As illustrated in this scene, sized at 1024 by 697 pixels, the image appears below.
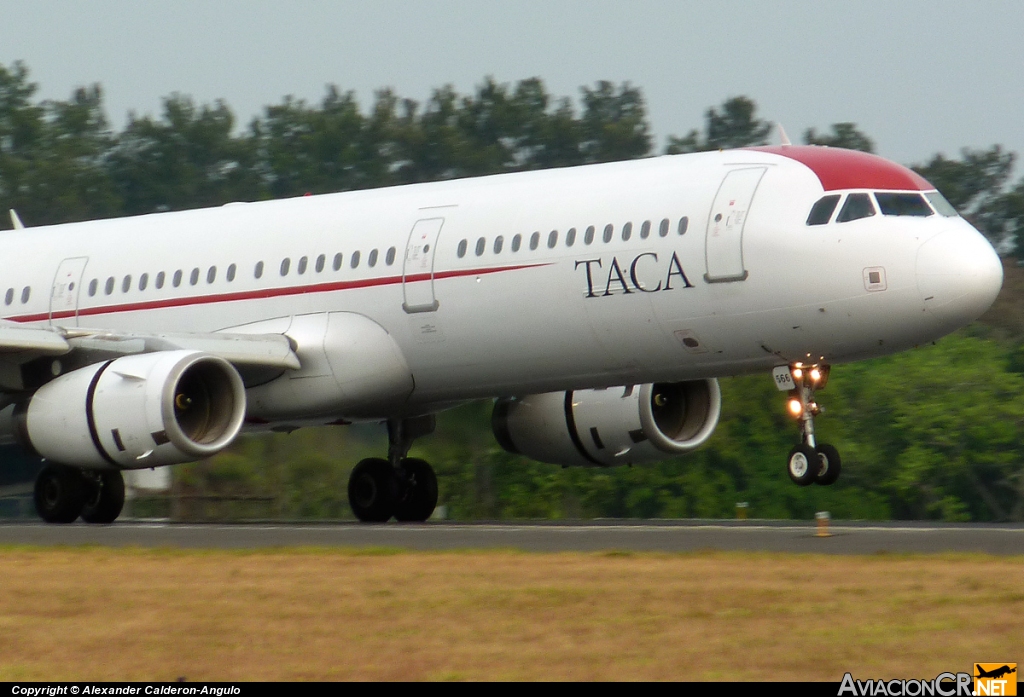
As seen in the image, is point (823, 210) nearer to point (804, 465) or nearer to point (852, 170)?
point (852, 170)

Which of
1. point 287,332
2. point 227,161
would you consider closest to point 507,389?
point 287,332

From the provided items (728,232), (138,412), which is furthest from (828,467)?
(138,412)

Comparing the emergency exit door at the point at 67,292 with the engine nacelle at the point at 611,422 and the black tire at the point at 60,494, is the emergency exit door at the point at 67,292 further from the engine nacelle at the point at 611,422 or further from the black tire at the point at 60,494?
the engine nacelle at the point at 611,422

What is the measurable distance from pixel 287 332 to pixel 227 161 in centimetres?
6316

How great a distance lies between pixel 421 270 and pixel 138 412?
3676mm

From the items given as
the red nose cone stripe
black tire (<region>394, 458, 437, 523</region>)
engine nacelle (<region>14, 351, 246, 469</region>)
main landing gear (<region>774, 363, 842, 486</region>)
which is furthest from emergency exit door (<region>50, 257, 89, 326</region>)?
main landing gear (<region>774, 363, 842, 486</region>)

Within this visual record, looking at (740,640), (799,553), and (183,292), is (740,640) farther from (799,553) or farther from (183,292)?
(183,292)

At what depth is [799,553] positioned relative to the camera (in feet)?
48.4

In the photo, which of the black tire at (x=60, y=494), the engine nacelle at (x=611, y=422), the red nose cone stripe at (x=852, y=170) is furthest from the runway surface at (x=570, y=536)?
the red nose cone stripe at (x=852, y=170)

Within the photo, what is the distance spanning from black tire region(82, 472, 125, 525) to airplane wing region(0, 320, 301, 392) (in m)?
1.72

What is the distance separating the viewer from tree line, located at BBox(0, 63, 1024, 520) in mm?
35969

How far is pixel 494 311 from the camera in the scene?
2019 centimetres

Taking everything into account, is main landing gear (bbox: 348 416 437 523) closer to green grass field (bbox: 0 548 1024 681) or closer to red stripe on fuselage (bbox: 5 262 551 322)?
red stripe on fuselage (bbox: 5 262 551 322)

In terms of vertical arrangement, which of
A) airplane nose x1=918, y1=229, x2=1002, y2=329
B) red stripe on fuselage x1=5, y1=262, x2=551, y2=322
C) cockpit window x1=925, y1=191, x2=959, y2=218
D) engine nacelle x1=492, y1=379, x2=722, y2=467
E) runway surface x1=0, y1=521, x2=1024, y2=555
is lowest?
runway surface x1=0, y1=521, x2=1024, y2=555
